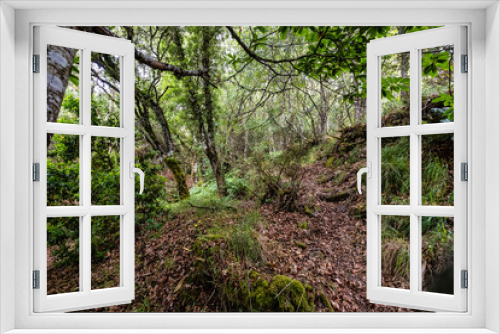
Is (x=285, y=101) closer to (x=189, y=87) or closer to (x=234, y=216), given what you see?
(x=189, y=87)

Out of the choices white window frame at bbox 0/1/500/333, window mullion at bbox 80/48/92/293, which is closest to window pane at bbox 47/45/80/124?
window mullion at bbox 80/48/92/293

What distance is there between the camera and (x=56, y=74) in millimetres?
2014

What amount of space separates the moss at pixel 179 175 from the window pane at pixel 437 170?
2.52 m

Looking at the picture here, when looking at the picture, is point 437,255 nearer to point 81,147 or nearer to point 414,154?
point 414,154

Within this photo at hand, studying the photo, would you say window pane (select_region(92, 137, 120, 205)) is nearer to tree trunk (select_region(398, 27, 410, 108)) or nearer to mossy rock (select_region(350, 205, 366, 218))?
mossy rock (select_region(350, 205, 366, 218))

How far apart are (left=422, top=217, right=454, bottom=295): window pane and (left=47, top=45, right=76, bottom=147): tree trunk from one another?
10.1 ft

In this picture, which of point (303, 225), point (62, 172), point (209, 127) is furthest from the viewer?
point (209, 127)

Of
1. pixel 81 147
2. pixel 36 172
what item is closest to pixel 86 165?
pixel 81 147

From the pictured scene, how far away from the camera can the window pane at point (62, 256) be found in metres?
2.65

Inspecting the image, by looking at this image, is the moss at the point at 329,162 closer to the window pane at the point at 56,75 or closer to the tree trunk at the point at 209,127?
the tree trunk at the point at 209,127

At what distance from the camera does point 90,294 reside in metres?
1.63

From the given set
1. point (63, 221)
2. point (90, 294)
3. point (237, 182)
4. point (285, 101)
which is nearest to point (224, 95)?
point (285, 101)
